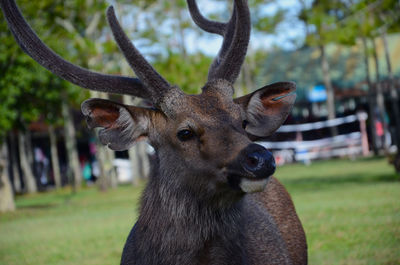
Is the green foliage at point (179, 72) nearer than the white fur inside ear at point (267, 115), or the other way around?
the white fur inside ear at point (267, 115)

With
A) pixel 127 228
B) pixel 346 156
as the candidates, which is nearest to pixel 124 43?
pixel 127 228

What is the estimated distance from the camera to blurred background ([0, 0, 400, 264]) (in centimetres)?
884

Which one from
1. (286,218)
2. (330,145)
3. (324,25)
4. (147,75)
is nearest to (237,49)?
(147,75)

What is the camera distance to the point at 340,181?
1606cm

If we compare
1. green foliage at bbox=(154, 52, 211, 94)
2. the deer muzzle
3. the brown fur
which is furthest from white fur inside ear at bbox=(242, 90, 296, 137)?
green foliage at bbox=(154, 52, 211, 94)

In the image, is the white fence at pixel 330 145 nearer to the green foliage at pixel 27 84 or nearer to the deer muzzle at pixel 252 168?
the green foliage at pixel 27 84

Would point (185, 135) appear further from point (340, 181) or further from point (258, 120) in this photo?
point (340, 181)

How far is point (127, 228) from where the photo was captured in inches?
432

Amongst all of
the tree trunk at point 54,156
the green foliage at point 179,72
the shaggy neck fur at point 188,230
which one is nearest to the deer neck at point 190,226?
the shaggy neck fur at point 188,230

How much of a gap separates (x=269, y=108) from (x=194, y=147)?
2.89 ft

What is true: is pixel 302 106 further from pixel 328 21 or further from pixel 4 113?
pixel 4 113

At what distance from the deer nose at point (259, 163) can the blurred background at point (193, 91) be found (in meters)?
1.22

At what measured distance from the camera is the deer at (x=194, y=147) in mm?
3637

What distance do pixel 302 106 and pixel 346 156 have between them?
7.16m
